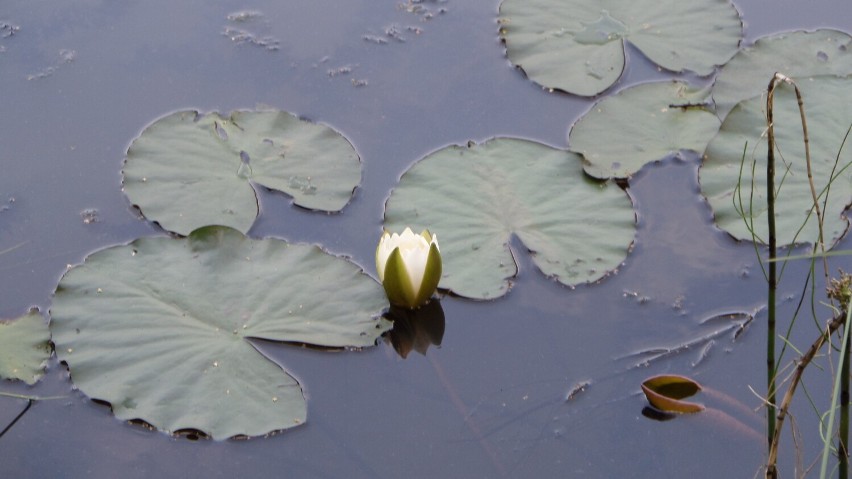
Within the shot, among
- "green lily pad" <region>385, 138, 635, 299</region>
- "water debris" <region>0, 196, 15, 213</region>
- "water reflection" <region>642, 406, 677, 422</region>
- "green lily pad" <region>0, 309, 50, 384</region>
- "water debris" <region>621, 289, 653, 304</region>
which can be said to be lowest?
"green lily pad" <region>0, 309, 50, 384</region>

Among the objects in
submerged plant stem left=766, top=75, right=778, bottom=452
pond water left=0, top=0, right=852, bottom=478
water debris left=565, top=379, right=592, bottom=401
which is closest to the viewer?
submerged plant stem left=766, top=75, right=778, bottom=452

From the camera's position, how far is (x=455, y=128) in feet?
10.4

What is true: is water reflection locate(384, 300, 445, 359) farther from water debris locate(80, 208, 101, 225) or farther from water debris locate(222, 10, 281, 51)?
water debris locate(222, 10, 281, 51)

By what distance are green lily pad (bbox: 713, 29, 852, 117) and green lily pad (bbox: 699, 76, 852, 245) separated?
119 millimetres

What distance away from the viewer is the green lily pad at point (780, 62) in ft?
10.5

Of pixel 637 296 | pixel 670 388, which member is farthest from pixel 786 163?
pixel 670 388

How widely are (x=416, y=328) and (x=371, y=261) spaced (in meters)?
0.25

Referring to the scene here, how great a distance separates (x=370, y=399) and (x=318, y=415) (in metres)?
0.13

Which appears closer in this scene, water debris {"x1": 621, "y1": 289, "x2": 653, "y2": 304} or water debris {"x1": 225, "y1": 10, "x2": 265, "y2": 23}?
water debris {"x1": 621, "y1": 289, "x2": 653, "y2": 304}

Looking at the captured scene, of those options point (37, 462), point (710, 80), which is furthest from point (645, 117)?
point (37, 462)

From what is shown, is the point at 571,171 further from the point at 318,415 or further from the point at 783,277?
the point at 318,415

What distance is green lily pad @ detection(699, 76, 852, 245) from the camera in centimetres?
278

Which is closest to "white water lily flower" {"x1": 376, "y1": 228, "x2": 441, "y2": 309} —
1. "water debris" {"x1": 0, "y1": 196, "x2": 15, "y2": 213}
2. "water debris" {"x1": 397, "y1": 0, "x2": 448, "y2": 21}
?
"water debris" {"x1": 0, "y1": 196, "x2": 15, "y2": 213}

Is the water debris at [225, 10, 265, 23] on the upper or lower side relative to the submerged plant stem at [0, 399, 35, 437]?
upper
